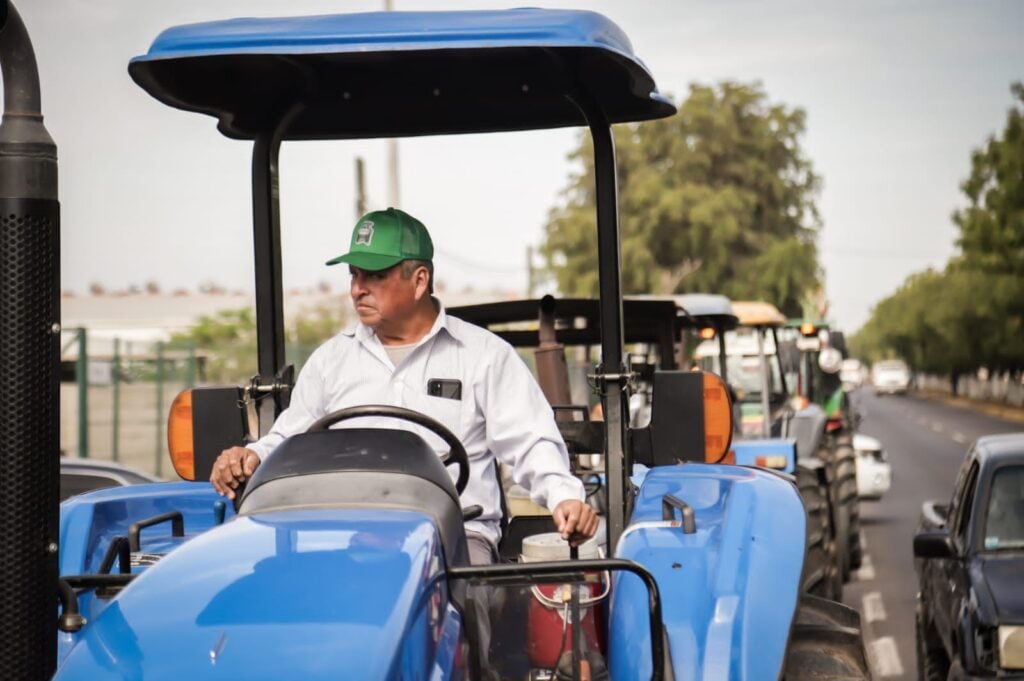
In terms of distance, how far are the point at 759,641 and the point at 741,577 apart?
0.21m

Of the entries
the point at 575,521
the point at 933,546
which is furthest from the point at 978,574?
the point at 575,521

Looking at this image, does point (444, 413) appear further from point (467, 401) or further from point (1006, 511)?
point (1006, 511)

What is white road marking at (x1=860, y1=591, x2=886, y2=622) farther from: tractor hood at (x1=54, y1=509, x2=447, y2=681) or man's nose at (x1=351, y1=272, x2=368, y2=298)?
tractor hood at (x1=54, y1=509, x2=447, y2=681)

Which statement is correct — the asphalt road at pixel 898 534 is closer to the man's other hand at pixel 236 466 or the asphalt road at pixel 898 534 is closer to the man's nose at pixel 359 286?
the man's nose at pixel 359 286

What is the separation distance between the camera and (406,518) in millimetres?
3365

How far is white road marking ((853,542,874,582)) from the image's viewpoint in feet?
44.4

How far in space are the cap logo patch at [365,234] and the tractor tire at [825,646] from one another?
5.32 feet

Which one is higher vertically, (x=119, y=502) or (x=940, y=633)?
(x=119, y=502)

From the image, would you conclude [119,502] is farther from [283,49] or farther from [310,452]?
[283,49]

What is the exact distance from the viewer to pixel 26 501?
107 inches

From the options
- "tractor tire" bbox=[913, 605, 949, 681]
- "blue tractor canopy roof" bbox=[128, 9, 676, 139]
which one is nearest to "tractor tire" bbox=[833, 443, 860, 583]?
"tractor tire" bbox=[913, 605, 949, 681]

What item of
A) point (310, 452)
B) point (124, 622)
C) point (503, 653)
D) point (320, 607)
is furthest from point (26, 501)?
point (503, 653)

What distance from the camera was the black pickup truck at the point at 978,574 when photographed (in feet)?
21.2

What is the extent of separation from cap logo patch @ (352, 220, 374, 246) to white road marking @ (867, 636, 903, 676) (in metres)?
5.81
